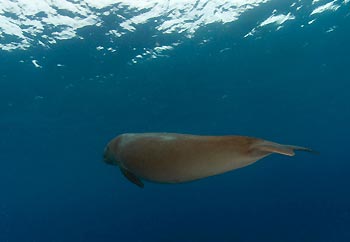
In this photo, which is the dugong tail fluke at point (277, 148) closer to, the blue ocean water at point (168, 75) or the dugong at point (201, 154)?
the dugong at point (201, 154)

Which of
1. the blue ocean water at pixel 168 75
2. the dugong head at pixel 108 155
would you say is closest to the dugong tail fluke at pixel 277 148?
the dugong head at pixel 108 155

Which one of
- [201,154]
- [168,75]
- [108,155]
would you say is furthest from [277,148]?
[168,75]

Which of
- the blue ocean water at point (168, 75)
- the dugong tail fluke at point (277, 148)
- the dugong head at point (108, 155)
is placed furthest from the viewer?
the blue ocean water at point (168, 75)

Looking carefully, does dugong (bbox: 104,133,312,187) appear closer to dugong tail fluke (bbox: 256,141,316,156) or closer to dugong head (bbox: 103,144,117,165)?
dugong tail fluke (bbox: 256,141,316,156)

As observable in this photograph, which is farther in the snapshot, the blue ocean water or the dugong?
the blue ocean water

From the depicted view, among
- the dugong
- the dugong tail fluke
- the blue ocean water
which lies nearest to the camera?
the dugong tail fluke

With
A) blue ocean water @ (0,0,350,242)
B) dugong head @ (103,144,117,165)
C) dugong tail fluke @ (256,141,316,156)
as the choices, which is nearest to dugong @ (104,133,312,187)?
dugong tail fluke @ (256,141,316,156)

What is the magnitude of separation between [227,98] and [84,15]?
Result: 21.1 metres

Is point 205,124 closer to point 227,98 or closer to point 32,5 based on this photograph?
point 227,98

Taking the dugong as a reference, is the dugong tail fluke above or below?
above

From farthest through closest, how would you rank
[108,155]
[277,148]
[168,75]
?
[168,75], [108,155], [277,148]

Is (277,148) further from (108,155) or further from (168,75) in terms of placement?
(168,75)

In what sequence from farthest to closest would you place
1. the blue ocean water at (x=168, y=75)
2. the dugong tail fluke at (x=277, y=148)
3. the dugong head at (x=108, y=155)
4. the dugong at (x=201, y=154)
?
the blue ocean water at (x=168, y=75) < the dugong head at (x=108, y=155) < the dugong at (x=201, y=154) < the dugong tail fluke at (x=277, y=148)

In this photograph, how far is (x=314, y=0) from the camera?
1847 cm
